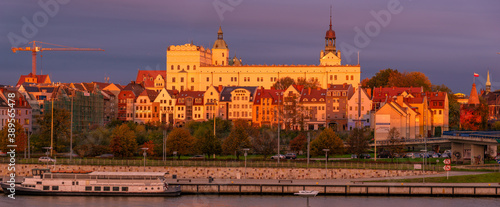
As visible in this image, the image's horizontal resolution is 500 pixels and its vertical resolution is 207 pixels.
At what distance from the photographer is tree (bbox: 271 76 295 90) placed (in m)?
178

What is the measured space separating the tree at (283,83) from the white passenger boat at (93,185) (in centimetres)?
9816

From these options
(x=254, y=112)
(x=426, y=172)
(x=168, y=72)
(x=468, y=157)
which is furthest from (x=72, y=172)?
(x=168, y=72)

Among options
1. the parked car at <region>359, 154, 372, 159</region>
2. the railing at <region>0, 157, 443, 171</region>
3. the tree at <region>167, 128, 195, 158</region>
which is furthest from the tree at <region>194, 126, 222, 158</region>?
the parked car at <region>359, 154, 372, 159</region>

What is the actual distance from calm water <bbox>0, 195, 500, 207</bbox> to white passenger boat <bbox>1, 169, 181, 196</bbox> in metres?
1.34

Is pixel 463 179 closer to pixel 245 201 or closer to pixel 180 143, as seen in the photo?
pixel 245 201

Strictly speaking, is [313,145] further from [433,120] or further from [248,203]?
[433,120]

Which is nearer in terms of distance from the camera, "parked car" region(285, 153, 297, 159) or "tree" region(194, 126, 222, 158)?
"tree" region(194, 126, 222, 158)

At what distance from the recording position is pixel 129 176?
80.8m

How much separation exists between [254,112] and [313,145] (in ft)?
173

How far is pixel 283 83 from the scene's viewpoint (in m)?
179

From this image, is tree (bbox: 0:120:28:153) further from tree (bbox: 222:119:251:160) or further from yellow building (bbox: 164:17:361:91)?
yellow building (bbox: 164:17:361:91)

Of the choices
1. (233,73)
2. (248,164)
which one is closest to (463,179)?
(248,164)

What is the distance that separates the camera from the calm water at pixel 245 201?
241ft

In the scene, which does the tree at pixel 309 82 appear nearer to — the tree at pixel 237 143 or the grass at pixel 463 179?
the tree at pixel 237 143
